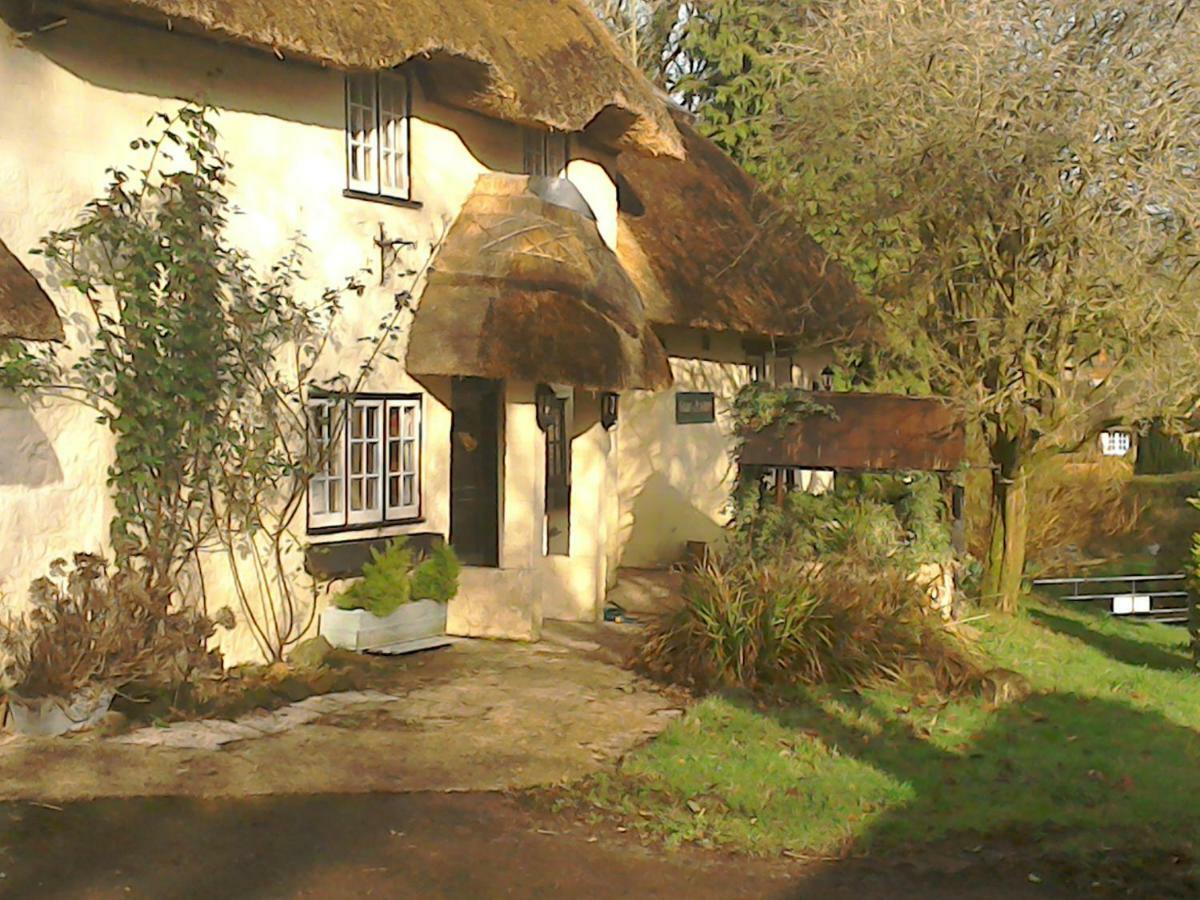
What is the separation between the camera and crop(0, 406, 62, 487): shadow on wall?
8180mm

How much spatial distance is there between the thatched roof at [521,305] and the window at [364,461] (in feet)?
1.74

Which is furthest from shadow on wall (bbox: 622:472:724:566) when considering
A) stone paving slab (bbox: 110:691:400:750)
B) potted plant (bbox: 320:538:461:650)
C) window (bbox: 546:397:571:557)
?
stone paving slab (bbox: 110:691:400:750)

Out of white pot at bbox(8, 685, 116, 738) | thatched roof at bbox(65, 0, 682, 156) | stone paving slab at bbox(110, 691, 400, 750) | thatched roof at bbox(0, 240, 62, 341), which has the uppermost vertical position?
thatched roof at bbox(65, 0, 682, 156)

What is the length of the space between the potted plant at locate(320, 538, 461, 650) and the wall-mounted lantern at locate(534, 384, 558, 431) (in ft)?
5.63

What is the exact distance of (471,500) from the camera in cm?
1267

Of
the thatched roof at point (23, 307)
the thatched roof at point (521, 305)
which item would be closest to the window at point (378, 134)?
the thatched roof at point (521, 305)

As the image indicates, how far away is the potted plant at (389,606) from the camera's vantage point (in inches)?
→ 412

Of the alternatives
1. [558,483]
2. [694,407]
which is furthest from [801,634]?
[694,407]

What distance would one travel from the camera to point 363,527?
Result: 35.8 feet

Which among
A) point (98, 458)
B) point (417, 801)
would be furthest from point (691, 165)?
point (417, 801)

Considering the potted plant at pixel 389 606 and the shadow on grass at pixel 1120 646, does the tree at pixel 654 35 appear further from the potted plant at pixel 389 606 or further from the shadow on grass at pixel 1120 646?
the potted plant at pixel 389 606

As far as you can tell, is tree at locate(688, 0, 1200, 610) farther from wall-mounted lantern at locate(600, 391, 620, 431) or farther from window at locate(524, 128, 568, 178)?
wall-mounted lantern at locate(600, 391, 620, 431)

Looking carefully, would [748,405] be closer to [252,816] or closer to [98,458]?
[98,458]

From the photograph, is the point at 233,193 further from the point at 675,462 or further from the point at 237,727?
the point at 675,462
